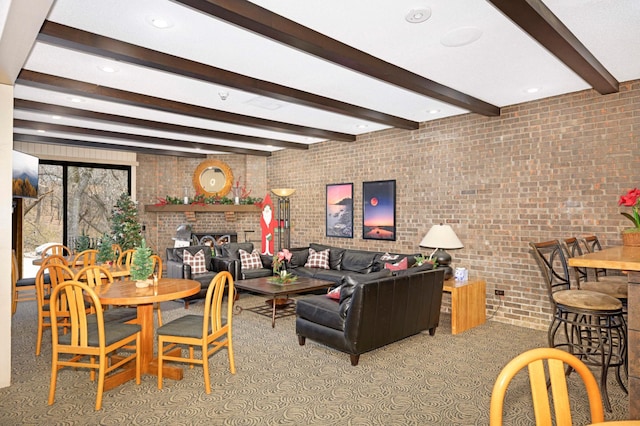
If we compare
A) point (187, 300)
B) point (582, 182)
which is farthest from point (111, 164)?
point (582, 182)

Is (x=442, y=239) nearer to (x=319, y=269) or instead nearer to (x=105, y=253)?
(x=319, y=269)

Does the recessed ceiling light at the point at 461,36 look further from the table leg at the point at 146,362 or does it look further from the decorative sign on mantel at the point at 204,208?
the decorative sign on mantel at the point at 204,208

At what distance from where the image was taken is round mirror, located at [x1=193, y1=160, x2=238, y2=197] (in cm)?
970

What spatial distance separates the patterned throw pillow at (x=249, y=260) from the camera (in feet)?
24.5

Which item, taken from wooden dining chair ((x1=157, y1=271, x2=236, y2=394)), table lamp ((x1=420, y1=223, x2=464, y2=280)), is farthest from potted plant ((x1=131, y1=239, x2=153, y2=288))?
table lamp ((x1=420, y1=223, x2=464, y2=280))

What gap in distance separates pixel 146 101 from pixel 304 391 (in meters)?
3.88

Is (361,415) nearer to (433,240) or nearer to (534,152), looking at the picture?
(433,240)

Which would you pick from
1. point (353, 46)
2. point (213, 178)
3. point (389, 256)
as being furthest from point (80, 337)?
point (213, 178)

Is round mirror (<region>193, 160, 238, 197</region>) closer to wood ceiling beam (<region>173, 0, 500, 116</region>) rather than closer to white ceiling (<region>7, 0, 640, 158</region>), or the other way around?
white ceiling (<region>7, 0, 640, 158</region>)

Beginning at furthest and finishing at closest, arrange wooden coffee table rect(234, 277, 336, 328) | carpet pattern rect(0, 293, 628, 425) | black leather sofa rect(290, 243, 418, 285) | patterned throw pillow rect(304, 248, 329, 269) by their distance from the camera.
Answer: patterned throw pillow rect(304, 248, 329, 269) → black leather sofa rect(290, 243, 418, 285) → wooden coffee table rect(234, 277, 336, 328) → carpet pattern rect(0, 293, 628, 425)

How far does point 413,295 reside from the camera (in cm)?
448

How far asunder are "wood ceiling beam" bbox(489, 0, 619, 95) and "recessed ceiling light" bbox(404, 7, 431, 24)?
0.52 metres

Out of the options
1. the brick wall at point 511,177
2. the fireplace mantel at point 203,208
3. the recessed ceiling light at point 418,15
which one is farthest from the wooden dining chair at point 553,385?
the fireplace mantel at point 203,208

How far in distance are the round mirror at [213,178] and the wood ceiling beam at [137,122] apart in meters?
2.11
